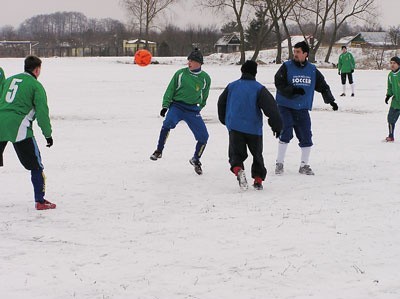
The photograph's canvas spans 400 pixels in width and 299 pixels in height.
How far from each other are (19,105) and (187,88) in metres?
3.13

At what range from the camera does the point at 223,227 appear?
5.65 meters

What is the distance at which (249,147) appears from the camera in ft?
24.5

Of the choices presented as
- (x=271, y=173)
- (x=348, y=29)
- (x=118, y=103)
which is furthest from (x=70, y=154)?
(x=348, y=29)

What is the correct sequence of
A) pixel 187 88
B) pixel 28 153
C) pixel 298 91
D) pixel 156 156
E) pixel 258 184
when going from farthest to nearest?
pixel 156 156, pixel 187 88, pixel 298 91, pixel 258 184, pixel 28 153

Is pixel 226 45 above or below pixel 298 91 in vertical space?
above

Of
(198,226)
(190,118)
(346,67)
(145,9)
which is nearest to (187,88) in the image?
(190,118)

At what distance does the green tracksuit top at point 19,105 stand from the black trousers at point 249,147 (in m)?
2.54

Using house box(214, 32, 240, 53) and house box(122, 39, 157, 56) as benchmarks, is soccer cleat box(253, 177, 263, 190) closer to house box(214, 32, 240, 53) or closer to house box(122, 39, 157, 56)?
house box(122, 39, 157, 56)

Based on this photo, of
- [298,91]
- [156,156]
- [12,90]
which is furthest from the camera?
[156,156]

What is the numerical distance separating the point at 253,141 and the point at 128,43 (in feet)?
313

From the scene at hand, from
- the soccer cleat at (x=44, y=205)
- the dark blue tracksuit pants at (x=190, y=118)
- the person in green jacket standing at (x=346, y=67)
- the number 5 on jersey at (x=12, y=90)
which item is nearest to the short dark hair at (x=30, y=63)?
the number 5 on jersey at (x=12, y=90)

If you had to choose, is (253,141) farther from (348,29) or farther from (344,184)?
(348,29)

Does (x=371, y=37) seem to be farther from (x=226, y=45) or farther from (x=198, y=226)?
(x=198, y=226)

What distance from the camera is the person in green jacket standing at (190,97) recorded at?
28.3ft
